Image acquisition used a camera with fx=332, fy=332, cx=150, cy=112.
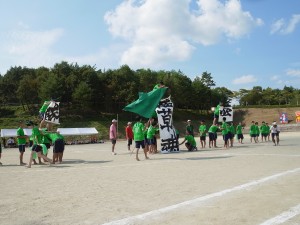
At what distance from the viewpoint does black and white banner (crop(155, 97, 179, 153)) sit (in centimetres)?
2033

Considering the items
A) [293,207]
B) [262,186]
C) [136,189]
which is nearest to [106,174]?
[136,189]

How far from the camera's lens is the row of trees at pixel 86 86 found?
5927 centimetres

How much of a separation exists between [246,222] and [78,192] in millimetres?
4191

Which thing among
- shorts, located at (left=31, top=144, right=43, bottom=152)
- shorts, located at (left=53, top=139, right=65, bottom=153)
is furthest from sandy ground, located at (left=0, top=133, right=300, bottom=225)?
shorts, located at (left=53, top=139, right=65, bottom=153)

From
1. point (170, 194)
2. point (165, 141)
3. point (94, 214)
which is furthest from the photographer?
point (165, 141)

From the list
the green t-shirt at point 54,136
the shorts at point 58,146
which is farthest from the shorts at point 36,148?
the green t-shirt at point 54,136

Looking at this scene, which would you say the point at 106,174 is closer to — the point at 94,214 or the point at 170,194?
the point at 170,194

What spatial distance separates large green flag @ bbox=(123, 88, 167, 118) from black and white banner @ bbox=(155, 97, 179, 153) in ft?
2.37

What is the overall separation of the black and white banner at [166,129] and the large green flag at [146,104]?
2.37ft

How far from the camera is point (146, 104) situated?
774 inches

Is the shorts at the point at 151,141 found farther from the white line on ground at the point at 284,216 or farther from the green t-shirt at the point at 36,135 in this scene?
the white line on ground at the point at 284,216

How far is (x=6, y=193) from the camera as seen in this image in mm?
8039

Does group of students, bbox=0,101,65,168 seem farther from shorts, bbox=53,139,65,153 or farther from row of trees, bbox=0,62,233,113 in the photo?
row of trees, bbox=0,62,233,113

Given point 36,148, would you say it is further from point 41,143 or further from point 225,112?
point 225,112
